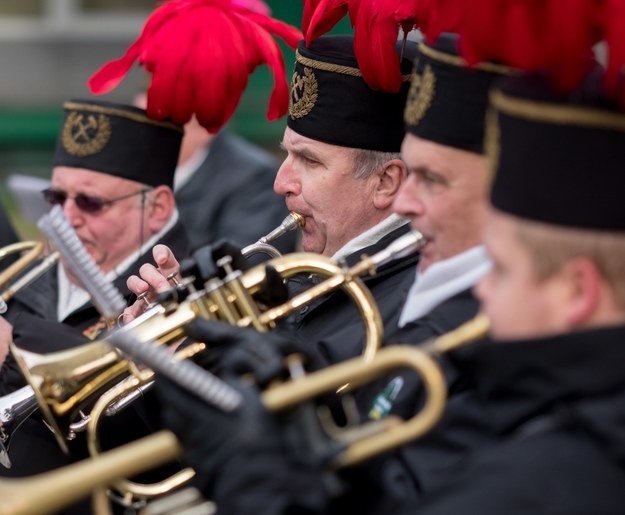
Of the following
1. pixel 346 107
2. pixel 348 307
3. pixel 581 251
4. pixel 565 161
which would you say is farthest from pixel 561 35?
pixel 346 107

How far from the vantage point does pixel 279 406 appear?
8.06 ft

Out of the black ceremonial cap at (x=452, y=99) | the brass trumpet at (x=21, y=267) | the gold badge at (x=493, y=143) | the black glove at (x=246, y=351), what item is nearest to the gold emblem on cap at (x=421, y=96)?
the black ceremonial cap at (x=452, y=99)

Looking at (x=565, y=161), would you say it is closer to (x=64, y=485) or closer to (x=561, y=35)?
(x=561, y=35)

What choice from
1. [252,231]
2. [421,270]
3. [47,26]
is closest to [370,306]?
[421,270]

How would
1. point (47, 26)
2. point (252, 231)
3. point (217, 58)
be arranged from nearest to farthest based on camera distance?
point (217, 58), point (252, 231), point (47, 26)

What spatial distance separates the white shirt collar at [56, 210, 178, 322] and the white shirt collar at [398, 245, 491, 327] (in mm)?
1962

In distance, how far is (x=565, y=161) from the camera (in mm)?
2383

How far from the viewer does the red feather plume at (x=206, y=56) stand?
4.54 meters

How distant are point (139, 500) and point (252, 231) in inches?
145

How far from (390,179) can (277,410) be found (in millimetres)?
1748

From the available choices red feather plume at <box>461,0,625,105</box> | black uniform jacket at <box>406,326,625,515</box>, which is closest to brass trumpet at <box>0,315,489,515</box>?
black uniform jacket at <box>406,326,625,515</box>

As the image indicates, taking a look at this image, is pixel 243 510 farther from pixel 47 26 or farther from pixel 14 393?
pixel 47 26

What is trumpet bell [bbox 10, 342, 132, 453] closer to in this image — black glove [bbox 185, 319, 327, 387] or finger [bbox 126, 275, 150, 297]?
black glove [bbox 185, 319, 327, 387]

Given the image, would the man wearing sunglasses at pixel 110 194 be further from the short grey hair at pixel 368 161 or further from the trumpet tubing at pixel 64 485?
the trumpet tubing at pixel 64 485
